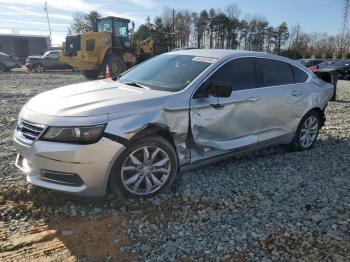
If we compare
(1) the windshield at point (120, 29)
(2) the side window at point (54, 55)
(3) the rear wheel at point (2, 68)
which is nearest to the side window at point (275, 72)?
(1) the windshield at point (120, 29)

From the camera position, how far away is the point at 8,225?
3.52 m

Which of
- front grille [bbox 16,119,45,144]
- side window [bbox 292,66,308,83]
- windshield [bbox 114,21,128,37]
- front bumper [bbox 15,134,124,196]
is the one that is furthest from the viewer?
windshield [bbox 114,21,128,37]

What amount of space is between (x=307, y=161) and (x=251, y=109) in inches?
57.6

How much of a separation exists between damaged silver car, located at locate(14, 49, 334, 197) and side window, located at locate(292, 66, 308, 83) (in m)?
0.03

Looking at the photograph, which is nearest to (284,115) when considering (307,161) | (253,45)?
(307,161)

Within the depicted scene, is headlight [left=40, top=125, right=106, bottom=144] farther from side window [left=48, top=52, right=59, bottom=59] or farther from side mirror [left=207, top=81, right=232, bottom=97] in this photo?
side window [left=48, top=52, right=59, bottom=59]

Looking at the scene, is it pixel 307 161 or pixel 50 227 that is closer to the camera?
pixel 50 227

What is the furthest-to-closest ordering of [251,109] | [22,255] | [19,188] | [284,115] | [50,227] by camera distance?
[284,115] → [251,109] → [19,188] → [50,227] → [22,255]

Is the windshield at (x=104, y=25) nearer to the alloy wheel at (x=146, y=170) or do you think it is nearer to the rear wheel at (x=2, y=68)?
the rear wheel at (x=2, y=68)

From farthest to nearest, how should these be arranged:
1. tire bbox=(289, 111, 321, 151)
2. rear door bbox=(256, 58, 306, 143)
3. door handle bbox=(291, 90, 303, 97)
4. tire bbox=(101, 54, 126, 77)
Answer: tire bbox=(101, 54, 126, 77), tire bbox=(289, 111, 321, 151), door handle bbox=(291, 90, 303, 97), rear door bbox=(256, 58, 306, 143)

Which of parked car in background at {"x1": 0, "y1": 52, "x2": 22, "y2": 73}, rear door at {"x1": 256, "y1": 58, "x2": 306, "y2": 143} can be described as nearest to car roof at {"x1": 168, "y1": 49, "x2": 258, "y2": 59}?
rear door at {"x1": 256, "y1": 58, "x2": 306, "y2": 143}

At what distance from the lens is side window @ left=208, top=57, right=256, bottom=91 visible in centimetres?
464

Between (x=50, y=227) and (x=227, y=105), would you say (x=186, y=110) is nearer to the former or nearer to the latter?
(x=227, y=105)

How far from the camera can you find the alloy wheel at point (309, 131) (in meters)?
6.00
